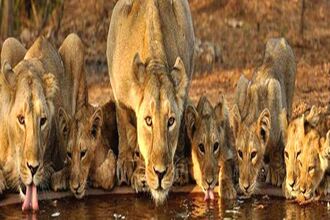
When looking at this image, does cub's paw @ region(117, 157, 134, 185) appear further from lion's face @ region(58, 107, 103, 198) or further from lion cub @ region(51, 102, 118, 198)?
lion's face @ region(58, 107, 103, 198)

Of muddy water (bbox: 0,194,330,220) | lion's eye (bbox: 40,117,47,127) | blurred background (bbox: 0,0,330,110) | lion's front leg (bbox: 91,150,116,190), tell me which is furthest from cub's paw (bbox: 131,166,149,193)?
blurred background (bbox: 0,0,330,110)

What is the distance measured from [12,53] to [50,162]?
1.89 metres

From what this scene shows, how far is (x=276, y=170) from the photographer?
1082cm

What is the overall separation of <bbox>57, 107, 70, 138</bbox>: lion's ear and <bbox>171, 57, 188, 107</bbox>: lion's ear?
124cm

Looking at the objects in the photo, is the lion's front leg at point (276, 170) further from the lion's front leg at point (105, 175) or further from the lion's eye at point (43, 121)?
the lion's eye at point (43, 121)

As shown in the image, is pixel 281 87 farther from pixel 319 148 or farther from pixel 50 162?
pixel 50 162

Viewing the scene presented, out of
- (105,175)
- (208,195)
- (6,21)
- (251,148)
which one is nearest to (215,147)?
(251,148)

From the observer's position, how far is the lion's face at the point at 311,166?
1017 cm

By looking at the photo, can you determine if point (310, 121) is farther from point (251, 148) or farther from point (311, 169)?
point (251, 148)

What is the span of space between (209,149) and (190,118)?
364mm

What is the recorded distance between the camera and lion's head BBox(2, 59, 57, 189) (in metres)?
10.1

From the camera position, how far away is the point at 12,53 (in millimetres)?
12312

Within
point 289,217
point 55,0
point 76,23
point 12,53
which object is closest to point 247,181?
point 289,217

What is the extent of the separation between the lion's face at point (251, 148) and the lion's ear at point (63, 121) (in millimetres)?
1688
